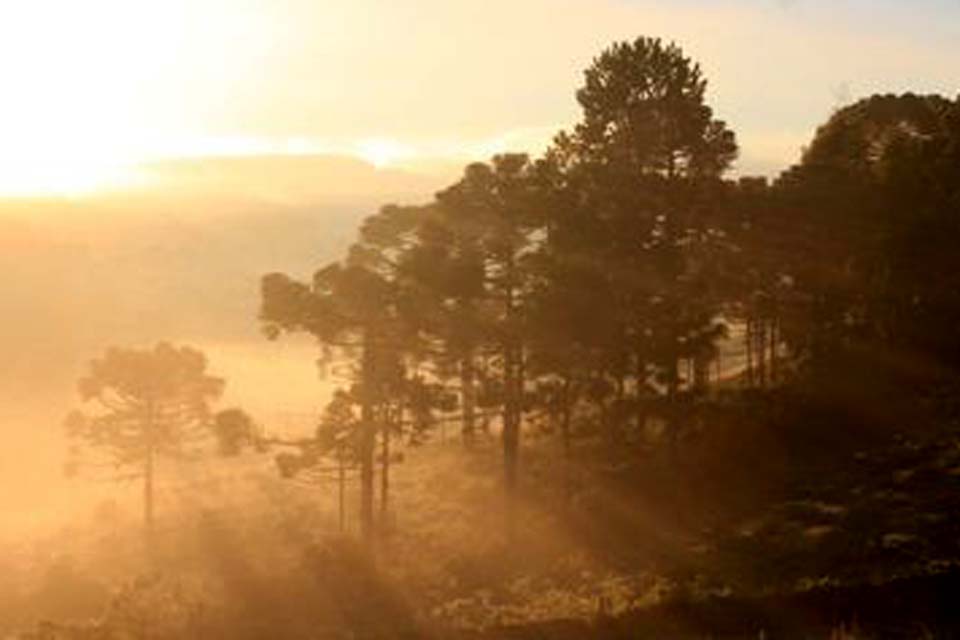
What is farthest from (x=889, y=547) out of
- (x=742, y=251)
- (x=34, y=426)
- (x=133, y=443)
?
(x=34, y=426)

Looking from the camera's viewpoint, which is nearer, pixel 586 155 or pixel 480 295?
pixel 480 295

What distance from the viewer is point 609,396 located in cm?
4650

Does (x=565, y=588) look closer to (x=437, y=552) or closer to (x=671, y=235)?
(x=437, y=552)

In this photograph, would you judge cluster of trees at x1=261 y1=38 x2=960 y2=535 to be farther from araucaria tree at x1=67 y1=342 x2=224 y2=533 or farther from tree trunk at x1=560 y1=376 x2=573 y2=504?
araucaria tree at x1=67 y1=342 x2=224 y2=533

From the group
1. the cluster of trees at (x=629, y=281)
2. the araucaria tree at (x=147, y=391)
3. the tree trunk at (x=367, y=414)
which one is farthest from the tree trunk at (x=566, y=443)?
the araucaria tree at (x=147, y=391)

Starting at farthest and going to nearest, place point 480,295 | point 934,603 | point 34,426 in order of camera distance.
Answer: point 34,426 < point 480,295 < point 934,603

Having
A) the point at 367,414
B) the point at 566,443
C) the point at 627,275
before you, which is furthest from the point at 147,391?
the point at 627,275

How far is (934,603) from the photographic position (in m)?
24.6

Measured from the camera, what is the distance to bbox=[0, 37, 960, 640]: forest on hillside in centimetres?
3425

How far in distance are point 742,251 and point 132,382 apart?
86.9 feet

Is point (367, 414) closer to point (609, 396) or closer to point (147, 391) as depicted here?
point (609, 396)

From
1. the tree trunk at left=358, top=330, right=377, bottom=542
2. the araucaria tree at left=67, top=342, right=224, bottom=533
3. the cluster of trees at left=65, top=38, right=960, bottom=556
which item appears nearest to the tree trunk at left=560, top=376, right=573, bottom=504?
the cluster of trees at left=65, top=38, right=960, bottom=556

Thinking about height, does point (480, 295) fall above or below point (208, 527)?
above

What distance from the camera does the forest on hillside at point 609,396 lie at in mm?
34250
